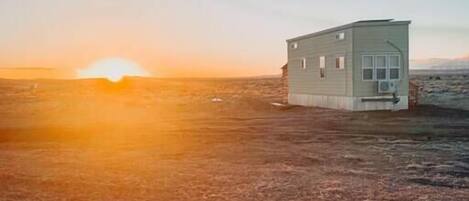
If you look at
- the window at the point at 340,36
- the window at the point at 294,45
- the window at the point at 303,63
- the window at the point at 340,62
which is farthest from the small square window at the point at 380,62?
the window at the point at 294,45

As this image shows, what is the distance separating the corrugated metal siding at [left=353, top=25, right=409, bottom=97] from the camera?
82.0ft

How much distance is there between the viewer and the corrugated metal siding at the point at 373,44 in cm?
2498

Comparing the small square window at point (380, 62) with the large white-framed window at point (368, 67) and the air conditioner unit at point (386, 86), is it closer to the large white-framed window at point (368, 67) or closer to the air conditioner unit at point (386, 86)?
the large white-framed window at point (368, 67)

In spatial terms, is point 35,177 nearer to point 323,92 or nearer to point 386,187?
point 386,187

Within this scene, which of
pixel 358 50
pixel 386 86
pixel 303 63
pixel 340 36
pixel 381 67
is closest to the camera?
pixel 358 50

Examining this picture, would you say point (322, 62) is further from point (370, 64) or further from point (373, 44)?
point (373, 44)

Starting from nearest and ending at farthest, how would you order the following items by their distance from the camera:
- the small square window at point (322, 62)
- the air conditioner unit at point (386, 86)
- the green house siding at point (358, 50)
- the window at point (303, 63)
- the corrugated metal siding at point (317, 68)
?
the green house siding at point (358, 50), the air conditioner unit at point (386, 86), the corrugated metal siding at point (317, 68), the small square window at point (322, 62), the window at point (303, 63)

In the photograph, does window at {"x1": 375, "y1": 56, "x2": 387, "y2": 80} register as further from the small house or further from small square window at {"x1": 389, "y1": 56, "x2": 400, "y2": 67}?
small square window at {"x1": 389, "y1": 56, "x2": 400, "y2": 67}

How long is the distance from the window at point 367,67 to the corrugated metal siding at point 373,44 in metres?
0.17

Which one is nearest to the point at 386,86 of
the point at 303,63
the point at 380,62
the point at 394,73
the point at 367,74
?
the point at 394,73

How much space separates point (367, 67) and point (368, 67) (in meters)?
0.04

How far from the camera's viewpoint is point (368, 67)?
83.5 ft

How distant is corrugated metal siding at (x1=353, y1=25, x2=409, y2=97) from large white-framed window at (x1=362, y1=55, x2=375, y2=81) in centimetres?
15

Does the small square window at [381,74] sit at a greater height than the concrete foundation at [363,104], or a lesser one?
greater
